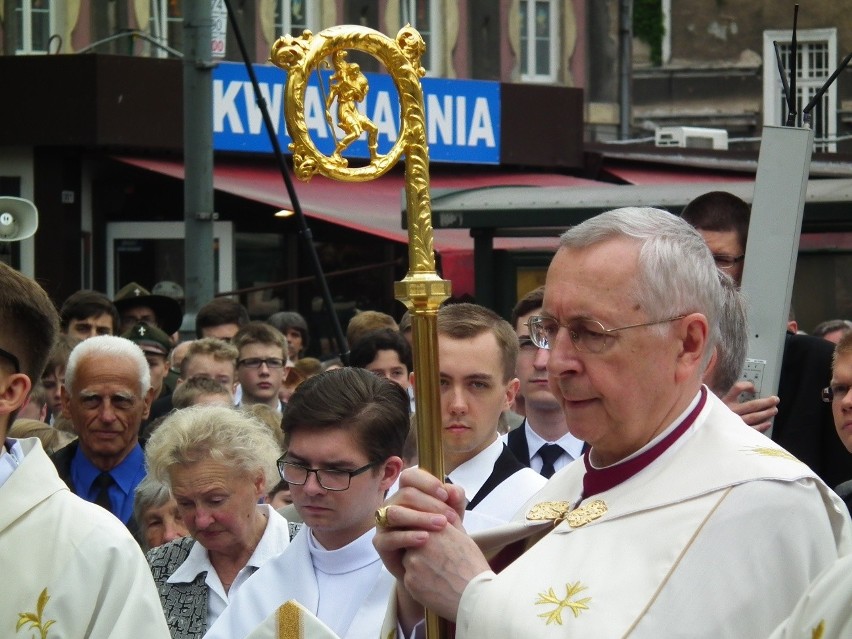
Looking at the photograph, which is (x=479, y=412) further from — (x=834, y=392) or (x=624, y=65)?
(x=624, y=65)

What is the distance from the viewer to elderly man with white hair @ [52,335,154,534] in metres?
6.00

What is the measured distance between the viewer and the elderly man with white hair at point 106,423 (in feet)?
19.7

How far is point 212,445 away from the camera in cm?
466

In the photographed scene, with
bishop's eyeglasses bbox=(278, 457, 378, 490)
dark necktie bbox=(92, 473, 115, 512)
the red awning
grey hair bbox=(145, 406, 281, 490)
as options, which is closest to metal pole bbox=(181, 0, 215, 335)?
the red awning

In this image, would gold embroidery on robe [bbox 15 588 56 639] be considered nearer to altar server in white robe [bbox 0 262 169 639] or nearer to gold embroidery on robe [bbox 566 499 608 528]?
altar server in white robe [bbox 0 262 169 639]

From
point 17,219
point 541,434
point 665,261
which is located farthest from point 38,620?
point 17,219

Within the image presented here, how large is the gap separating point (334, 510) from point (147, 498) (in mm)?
1400

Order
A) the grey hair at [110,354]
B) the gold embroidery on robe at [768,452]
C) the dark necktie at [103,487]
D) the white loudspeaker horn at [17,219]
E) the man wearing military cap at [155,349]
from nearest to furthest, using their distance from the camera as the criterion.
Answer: the gold embroidery on robe at [768,452] < the dark necktie at [103,487] < the grey hair at [110,354] < the man wearing military cap at [155,349] < the white loudspeaker horn at [17,219]

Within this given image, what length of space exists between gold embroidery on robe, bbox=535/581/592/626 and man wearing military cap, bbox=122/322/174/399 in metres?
5.13

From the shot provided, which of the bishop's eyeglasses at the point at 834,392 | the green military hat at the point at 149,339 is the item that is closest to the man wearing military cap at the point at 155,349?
the green military hat at the point at 149,339

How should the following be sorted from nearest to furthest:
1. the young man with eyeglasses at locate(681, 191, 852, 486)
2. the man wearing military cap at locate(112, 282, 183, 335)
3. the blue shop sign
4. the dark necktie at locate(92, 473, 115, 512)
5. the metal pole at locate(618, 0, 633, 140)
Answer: the young man with eyeglasses at locate(681, 191, 852, 486) → the dark necktie at locate(92, 473, 115, 512) → the man wearing military cap at locate(112, 282, 183, 335) → the blue shop sign → the metal pole at locate(618, 0, 633, 140)

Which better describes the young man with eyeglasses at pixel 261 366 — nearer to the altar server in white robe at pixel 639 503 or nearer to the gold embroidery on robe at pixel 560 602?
the altar server in white robe at pixel 639 503

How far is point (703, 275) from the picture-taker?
3.09 metres

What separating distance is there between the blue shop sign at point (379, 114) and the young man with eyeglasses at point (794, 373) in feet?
35.1
